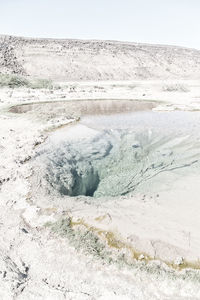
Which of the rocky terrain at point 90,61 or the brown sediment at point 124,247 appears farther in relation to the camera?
the rocky terrain at point 90,61

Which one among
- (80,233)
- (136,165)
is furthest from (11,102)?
(80,233)

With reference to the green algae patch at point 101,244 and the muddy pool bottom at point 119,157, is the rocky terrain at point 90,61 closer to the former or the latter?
the muddy pool bottom at point 119,157

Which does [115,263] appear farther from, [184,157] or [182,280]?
[184,157]

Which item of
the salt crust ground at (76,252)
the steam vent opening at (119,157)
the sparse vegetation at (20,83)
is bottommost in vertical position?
the sparse vegetation at (20,83)

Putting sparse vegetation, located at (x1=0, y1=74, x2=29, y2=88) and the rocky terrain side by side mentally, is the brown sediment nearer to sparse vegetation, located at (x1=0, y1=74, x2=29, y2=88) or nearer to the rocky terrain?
sparse vegetation, located at (x1=0, y1=74, x2=29, y2=88)

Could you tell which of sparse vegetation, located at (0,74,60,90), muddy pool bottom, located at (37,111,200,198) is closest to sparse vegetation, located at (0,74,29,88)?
sparse vegetation, located at (0,74,60,90)

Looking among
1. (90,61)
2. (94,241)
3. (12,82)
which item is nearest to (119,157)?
(94,241)

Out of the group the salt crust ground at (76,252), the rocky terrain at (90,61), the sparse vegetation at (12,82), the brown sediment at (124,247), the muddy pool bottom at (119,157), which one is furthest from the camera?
the rocky terrain at (90,61)

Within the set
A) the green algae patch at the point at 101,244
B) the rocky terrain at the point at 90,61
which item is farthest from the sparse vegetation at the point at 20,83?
the green algae patch at the point at 101,244
